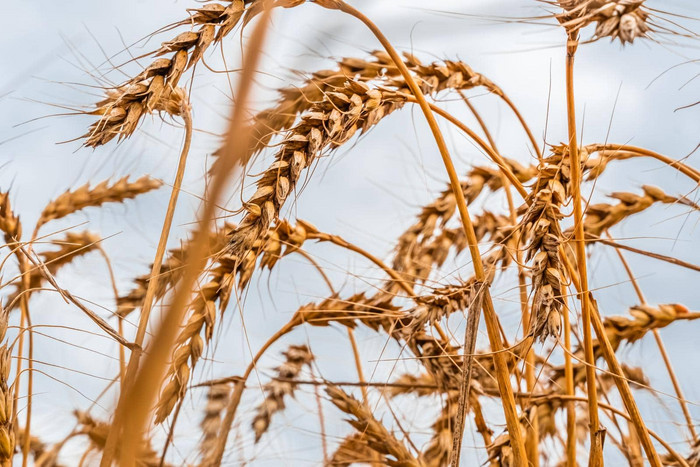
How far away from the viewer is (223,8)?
0.79 m

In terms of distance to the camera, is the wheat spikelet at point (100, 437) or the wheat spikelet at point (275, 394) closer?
the wheat spikelet at point (100, 437)

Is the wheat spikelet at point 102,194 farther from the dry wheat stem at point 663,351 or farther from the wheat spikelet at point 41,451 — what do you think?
the dry wheat stem at point 663,351

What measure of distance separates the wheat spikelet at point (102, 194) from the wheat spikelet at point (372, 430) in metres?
0.62

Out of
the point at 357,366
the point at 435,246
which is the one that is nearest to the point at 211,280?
the point at 357,366

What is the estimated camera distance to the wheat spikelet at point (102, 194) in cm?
145

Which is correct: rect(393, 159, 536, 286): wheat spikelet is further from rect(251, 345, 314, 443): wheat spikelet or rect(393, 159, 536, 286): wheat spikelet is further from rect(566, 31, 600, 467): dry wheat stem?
rect(566, 31, 600, 467): dry wheat stem

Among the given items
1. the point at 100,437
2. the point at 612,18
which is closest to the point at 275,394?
the point at 100,437

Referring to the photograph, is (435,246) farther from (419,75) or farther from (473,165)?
(419,75)

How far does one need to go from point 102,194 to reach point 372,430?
2.54 ft

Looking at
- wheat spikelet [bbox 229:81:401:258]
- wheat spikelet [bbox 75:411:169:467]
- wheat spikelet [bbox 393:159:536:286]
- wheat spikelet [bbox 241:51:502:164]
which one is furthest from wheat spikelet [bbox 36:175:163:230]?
wheat spikelet [bbox 229:81:401:258]

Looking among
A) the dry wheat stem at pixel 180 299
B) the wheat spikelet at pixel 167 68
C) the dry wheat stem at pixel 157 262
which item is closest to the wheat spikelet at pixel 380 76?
the dry wheat stem at pixel 157 262

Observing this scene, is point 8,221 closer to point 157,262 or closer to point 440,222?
point 157,262

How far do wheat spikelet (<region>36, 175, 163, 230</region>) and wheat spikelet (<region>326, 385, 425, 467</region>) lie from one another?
0.62 meters

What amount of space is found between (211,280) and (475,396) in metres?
0.48
